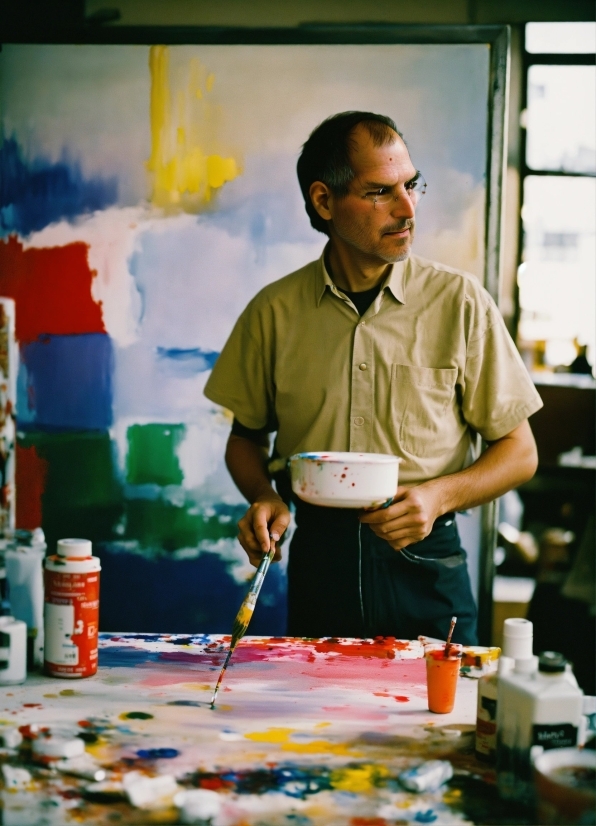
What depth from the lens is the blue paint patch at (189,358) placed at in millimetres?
2848

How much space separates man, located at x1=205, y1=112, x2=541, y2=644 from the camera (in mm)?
1956

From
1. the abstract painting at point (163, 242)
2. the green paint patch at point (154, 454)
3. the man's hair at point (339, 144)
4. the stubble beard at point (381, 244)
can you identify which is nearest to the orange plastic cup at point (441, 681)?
the stubble beard at point (381, 244)

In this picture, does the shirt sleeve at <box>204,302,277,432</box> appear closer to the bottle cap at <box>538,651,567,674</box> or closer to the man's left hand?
the man's left hand

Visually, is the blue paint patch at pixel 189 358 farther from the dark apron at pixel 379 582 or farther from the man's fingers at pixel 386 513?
the man's fingers at pixel 386 513

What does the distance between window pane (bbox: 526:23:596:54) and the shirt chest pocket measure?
325 cm

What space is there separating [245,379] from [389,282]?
1.41 ft

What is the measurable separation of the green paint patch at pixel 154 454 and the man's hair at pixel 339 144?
993 mm

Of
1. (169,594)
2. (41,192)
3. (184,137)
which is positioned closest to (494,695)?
(169,594)

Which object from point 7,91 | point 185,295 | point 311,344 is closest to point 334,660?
point 311,344

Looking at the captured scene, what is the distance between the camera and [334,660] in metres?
1.61

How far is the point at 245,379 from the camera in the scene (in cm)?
220

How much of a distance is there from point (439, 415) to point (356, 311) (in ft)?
0.99

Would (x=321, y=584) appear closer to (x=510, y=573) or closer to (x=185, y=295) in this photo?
(x=185, y=295)

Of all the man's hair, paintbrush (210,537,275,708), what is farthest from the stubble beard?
paintbrush (210,537,275,708)
